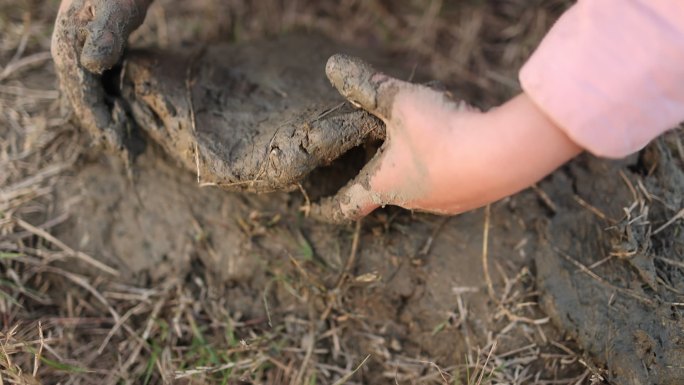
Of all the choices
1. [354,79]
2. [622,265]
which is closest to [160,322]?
[354,79]

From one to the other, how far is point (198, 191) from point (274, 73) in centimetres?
45

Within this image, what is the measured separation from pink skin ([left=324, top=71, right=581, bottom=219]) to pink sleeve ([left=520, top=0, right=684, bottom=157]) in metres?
0.07

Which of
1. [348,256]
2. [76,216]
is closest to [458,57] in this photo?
[348,256]

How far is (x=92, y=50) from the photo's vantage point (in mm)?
1613

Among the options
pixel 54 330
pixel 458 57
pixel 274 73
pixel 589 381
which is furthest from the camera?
pixel 458 57

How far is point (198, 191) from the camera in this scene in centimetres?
199

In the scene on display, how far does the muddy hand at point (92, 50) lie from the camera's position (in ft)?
5.34

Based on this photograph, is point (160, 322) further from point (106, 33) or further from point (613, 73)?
point (613, 73)

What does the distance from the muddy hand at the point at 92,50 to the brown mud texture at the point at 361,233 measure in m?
0.09

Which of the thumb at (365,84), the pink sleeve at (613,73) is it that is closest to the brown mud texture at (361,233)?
the thumb at (365,84)

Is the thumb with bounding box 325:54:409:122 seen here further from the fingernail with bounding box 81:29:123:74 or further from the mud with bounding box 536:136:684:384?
the mud with bounding box 536:136:684:384

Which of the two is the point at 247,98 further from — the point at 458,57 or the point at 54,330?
the point at 458,57

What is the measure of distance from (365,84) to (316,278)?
0.67 metres

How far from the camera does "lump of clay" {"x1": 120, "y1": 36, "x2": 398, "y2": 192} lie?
158 cm
